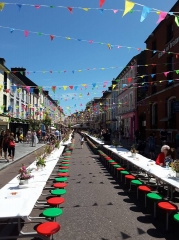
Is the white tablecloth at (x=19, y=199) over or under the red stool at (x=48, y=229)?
over

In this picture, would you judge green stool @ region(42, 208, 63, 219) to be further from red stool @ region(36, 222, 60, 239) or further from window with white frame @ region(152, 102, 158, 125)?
window with white frame @ region(152, 102, 158, 125)

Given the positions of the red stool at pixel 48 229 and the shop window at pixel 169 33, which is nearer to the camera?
the red stool at pixel 48 229

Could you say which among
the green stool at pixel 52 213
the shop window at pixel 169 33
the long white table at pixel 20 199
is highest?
the shop window at pixel 169 33

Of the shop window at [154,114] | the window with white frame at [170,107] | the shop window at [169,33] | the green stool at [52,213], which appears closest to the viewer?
the green stool at [52,213]

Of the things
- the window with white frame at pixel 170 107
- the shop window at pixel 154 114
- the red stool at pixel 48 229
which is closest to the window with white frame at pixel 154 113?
the shop window at pixel 154 114

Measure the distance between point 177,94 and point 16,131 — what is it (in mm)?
21178

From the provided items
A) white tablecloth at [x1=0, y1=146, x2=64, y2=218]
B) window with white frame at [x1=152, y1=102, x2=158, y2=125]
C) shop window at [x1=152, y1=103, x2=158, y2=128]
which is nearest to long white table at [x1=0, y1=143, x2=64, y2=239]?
white tablecloth at [x1=0, y1=146, x2=64, y2=218]

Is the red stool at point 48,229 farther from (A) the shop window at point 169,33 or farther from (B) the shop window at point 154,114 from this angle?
(B) the shop window at point 154,114

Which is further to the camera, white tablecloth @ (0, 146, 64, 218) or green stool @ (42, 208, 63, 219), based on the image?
green stool @ (42, 208, 63, 219)

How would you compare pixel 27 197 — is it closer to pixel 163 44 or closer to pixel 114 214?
pixel 114 214

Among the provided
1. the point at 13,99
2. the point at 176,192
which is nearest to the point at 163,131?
the point at 176,192

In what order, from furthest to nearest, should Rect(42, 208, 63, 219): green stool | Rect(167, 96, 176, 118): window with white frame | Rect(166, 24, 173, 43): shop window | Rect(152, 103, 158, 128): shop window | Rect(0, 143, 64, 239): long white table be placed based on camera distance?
Rect(152, 103, 158, 128): shop window → Rect(167, 96, 176, 118): window with white frame → Rect(166, 24, 173, 43): shop window → Rect(42, 208, 63, 219): green stool → Rect(0, 143, 64, 239): long white table

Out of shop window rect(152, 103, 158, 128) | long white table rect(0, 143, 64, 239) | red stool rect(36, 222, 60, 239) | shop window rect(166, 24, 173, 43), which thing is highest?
shop window rect(166, 24, 173, 43)

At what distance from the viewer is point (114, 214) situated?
5434mm
